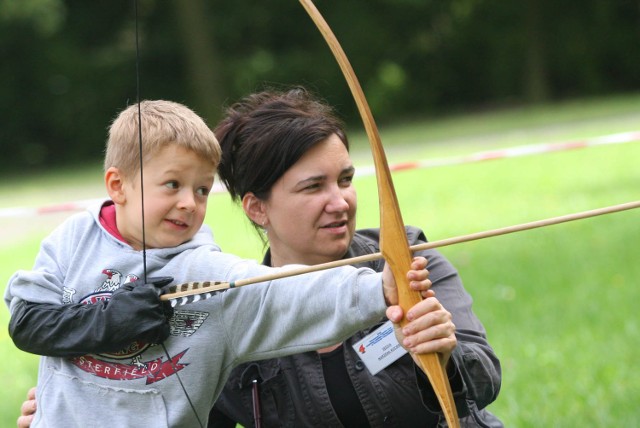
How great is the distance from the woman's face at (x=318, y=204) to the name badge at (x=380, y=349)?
24 cm

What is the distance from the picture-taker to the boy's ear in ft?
8.04

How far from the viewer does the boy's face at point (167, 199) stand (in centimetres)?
236

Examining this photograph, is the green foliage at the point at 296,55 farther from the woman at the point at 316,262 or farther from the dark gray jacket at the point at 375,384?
the dark gray jacket at the point at 375,384

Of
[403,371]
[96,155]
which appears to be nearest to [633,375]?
[403,371]

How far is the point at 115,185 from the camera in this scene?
246 cm

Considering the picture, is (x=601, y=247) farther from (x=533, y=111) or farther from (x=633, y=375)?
(x=533, y=111)

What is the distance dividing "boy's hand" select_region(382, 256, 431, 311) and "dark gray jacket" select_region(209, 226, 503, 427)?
41 centimetres

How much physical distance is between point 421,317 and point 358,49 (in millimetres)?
26866

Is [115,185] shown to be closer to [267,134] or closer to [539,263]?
[267,134]

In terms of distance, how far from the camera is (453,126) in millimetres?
23047

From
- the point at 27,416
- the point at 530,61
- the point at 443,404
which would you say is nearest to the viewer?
the point at 443,404

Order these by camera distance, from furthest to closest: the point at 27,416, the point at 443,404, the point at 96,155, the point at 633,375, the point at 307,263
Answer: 1. the point at 96,155
2. the point at 633,375
3. the point at 307,263
4. the point at 27,416
5. the point at 443,404

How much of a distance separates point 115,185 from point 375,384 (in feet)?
2.61

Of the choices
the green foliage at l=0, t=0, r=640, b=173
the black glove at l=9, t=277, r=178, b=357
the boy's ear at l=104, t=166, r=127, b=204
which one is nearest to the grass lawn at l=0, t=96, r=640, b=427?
the boy's ear at l=104, t=166, r=127, b=204
